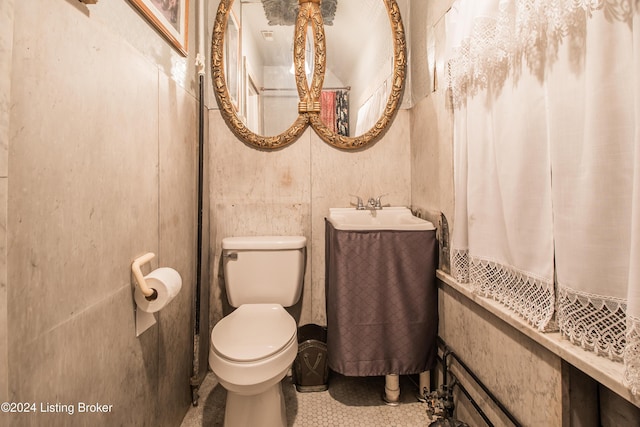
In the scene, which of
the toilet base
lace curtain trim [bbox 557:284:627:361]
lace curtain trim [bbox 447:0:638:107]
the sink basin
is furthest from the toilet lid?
lace curtain trim [bbox 447:0:638:107]

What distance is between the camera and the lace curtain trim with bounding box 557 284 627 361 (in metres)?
0.63

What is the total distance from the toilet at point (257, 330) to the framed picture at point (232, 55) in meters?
0.87

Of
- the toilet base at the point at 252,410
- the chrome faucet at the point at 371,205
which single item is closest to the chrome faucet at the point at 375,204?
the chrome faucet at the point at 371,205

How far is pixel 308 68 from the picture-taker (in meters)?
1.82

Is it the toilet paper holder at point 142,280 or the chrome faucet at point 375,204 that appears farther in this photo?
the chrome faucet at point 375,204

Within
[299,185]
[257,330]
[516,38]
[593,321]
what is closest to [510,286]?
[593,321]

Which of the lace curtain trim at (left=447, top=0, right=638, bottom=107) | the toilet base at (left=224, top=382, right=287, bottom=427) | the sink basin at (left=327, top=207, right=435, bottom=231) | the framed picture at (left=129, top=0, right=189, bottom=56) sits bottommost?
Answer: the toilet base at (left=224, top=382, right=287, bottom=427)

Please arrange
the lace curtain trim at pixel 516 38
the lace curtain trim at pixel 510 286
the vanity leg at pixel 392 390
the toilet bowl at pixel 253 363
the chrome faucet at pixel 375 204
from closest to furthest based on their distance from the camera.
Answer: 1. the lace curtain trim at pixel 516 38
2. the lace curtain trim at pixel 510 286
3. the toilet bowl at pixel 253 363
4. the vanity leg at pixel 392 390
5. the chrome faucet at pixel 375 204

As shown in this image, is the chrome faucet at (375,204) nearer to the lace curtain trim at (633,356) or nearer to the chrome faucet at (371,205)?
the chrome faucet at (371,205)

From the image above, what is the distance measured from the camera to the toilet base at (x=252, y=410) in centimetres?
122

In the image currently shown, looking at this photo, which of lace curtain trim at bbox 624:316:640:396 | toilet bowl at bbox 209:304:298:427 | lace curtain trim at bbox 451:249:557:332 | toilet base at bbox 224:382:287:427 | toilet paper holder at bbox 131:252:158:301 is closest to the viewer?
lace curtain trim at bbox 624:316:640:396

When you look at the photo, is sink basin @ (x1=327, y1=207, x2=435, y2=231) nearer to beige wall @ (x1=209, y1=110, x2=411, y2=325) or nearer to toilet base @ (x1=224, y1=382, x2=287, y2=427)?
beige wall @ (x1=209, y1=110, x2=411, y2=325)

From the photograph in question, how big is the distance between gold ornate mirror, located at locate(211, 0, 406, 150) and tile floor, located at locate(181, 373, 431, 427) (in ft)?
4.33

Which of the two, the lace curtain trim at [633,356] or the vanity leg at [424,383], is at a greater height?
the lace curtain trim at [633,356]
